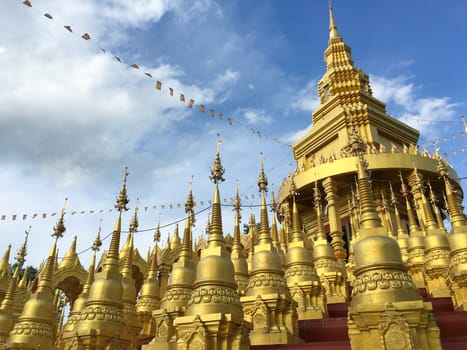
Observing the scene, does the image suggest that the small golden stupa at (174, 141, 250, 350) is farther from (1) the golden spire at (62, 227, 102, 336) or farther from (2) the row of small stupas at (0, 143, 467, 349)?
(1) the golden spire at (62, 227, 102, 336)

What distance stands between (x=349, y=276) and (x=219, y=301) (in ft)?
39.7

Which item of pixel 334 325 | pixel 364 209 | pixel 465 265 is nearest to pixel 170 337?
pixel 334 325

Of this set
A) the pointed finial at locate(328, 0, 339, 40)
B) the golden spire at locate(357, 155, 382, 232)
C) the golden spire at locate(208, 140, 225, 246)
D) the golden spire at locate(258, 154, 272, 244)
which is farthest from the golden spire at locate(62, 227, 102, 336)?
the pointed finial at locate(328, 0, 339, 40)

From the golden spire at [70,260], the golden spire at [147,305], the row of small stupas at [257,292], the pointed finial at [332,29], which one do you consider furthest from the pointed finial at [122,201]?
the pointed finial at [332,29]

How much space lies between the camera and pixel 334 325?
9.84 m

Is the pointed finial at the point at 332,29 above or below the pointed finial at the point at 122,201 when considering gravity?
above

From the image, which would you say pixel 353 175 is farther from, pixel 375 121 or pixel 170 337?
pixel 170 337

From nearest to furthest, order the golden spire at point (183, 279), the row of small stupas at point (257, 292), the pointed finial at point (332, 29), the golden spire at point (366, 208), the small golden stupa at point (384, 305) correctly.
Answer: the small golden stupa at point (384, 305)
the row of small stupas at point (257, 292)
the golden spire at point (366, 208)
the golden spire at point (183, 279)
the pointed finial at point (332, 29)

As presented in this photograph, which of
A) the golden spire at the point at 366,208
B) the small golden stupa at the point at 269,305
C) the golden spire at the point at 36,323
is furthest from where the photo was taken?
the golden spire at the point at 36,323

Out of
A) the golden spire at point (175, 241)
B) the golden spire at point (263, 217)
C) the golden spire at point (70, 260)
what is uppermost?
the golden spire at point (175, 241)

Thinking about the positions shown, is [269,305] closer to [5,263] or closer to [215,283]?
[215,283]

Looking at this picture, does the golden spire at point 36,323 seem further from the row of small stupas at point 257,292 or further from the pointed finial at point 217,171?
the pointed finial at point 217,171

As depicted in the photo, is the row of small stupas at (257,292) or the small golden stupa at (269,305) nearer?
the row of small stupas at (257,292)

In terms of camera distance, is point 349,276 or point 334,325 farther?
point 349,276
